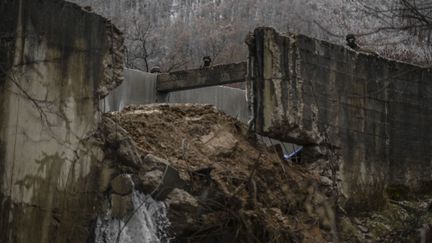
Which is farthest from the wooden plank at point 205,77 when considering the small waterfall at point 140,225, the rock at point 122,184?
the rock at point 122,184

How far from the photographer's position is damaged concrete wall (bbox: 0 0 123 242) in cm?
730

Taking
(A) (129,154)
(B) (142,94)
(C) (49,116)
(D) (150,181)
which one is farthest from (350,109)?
(B) (142,94)

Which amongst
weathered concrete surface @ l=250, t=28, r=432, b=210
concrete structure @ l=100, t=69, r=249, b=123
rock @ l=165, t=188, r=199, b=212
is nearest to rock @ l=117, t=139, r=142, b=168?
rock @ l=165, t=188, r=199, b=212

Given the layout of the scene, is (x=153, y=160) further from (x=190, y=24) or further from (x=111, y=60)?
(x=190, y=24)

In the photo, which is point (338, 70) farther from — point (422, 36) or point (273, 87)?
point (422, 36)

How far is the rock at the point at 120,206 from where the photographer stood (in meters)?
8.09

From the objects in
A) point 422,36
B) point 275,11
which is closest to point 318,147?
point 422,36

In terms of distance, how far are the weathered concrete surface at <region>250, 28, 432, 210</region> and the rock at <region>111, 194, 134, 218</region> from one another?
2.04m

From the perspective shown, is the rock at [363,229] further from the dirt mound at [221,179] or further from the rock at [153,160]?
the rock at [153,160]

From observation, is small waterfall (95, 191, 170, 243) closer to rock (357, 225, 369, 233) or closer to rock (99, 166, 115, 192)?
rock (99, 166, 115, 192)

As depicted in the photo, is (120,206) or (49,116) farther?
(120,206)

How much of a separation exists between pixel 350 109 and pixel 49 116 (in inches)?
168

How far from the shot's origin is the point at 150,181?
8.33 metres

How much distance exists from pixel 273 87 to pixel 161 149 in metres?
1.50
